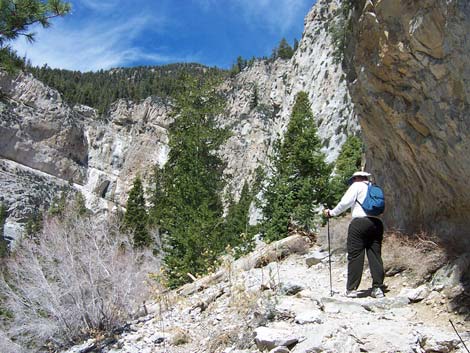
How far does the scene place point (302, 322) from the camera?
16.8ft

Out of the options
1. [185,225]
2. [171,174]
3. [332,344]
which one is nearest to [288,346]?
[332,344]

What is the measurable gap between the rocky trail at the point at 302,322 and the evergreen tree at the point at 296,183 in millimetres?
9627

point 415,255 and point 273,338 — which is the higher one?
point 415,255

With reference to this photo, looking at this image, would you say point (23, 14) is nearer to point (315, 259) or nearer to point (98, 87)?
point (315, 259)

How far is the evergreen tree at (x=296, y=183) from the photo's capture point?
18844 mm

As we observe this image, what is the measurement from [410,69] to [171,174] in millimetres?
16747

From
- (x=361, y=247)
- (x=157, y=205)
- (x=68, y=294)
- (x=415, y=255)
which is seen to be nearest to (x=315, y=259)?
(x=415, y=255)

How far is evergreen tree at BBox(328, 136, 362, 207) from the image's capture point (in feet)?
68.6

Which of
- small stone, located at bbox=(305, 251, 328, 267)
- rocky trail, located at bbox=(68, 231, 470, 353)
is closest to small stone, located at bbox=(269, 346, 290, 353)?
rocky trail, located at bbox=(68, 231, 470, 353)

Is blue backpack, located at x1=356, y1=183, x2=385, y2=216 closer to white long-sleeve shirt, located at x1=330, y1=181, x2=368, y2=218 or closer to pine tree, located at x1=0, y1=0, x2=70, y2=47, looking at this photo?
white long-sleeve shirt, located at x1=330, y1=181, x2=368, y2=218

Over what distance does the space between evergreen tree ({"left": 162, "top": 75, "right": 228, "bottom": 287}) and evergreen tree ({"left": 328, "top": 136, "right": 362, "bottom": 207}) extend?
5.13 meters

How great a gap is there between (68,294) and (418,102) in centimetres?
745

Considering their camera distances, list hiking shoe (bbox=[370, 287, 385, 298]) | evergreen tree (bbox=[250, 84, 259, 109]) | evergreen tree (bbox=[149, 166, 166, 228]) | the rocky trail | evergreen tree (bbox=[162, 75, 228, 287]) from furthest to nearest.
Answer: evergreen tree (bbox=[250, 84, 259, 109])
evergreen tree (bbox=[149, 166, 166, 228])
evergreen tree (bbox=[162, 75, 228, 287])
hiking shoe (bbox=[370, 287, 385, 298])
the rocky trail

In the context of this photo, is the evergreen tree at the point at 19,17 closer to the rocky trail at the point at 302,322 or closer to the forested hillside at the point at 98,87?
the rocky trail at the point at 302,322
